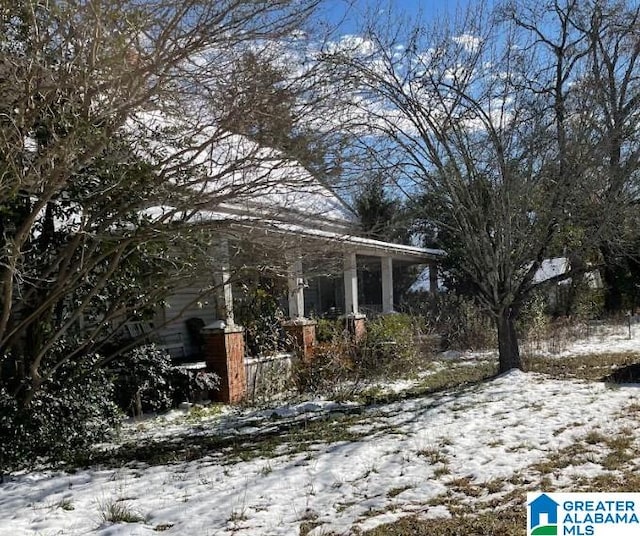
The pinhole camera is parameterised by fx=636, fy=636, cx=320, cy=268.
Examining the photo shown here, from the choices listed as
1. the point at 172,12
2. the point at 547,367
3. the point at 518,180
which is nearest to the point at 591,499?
the point at 172,12

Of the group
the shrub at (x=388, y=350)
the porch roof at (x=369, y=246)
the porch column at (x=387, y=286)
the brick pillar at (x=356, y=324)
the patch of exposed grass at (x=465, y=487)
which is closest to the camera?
the patch of exposed grass at (x=465, y=487)

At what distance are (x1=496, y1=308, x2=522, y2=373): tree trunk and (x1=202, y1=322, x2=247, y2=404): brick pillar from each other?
14.4 feet

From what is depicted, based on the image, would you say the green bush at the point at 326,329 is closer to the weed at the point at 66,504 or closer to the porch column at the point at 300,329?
the porch column at the point at 300,329

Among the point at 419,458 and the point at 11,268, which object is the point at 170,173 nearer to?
the point at 11,268

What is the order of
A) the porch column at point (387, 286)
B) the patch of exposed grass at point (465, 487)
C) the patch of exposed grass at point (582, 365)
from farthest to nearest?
the porch column at point (387, 286)
the patch of exposed grass at point (582, 365)
the patch of exposed grass at point (465, 487)

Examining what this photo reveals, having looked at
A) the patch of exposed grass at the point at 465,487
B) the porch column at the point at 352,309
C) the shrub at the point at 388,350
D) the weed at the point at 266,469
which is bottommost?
the patch of exposed grass at the point at 465,487

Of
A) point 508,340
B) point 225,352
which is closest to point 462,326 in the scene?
point 508,340

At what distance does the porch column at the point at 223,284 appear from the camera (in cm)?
795

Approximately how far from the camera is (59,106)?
5.29m

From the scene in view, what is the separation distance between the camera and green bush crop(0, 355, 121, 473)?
6.36 m

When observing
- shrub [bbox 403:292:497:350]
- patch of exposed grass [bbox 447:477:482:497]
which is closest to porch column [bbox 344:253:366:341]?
shrub [bbox 403:292:497:350]

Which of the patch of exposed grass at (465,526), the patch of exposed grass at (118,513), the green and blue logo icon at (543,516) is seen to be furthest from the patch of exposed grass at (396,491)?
the patch of exposed grass at (118,513)

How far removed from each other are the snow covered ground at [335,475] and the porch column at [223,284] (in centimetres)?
195

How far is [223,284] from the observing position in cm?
796
